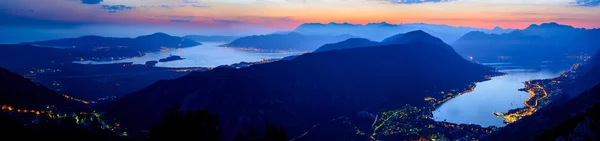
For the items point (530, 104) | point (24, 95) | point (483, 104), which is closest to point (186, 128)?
point (24, 95)

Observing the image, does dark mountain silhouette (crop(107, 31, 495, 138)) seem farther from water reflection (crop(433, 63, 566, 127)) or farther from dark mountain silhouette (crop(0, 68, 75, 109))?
dark mountain silhouette (crop(0, 68, 75, 109))

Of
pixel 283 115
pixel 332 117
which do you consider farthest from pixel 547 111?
pixel 283 115

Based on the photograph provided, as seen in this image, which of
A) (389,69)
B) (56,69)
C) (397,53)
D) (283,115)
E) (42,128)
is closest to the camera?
(42,128)

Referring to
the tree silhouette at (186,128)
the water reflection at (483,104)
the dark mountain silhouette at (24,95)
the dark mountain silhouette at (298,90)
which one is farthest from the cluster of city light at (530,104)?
the dark mountain silhouette at (24,95)

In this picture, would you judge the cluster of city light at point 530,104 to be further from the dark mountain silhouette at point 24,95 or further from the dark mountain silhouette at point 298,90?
the dark mountain silhouette at point 24,95

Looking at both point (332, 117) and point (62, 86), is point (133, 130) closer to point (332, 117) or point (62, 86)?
point (332, 117)

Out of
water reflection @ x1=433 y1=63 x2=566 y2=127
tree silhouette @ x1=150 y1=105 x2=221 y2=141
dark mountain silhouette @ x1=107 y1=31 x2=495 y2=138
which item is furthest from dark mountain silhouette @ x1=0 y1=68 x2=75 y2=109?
water reflection @ x1=433 y1=63 x2=566 y2=127
